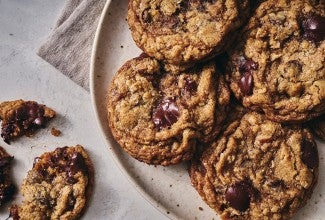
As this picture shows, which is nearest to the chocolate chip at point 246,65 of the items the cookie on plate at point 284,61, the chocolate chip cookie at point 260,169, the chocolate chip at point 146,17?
the cookie on plate at point 284,61

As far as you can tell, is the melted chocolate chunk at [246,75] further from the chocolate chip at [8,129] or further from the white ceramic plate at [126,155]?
the chocolate chip at [8,129]

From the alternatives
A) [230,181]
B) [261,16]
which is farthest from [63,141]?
[261,16]

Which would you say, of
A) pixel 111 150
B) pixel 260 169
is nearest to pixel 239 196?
pixel 260 169

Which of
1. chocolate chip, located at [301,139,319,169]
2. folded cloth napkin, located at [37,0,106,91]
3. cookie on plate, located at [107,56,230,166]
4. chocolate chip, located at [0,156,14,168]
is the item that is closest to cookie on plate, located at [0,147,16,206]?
chocolate chip, located at [0,156,14,168]

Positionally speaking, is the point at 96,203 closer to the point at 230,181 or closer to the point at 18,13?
the point at 230,181

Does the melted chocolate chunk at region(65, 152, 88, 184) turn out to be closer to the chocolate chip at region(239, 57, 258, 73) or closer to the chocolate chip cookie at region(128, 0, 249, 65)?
the chocolate chip cookie at region(128, 0, 249, 65)
